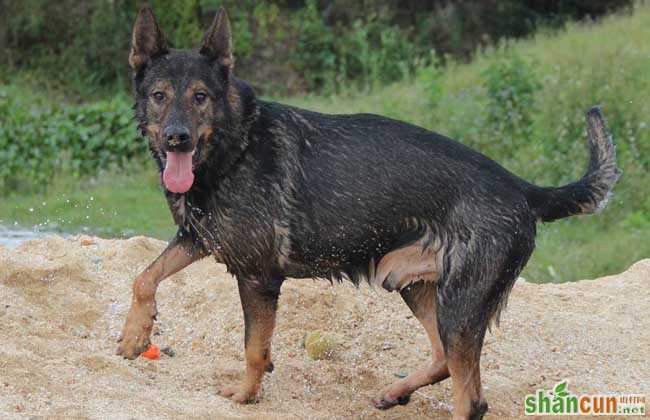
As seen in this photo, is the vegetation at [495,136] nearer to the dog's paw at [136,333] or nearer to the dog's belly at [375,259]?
the dog's belly at [375,259]

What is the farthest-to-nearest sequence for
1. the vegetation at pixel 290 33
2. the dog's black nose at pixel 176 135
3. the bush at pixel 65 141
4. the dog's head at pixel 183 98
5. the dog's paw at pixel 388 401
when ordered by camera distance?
the vegetation at pixel 290 33, the bush at pixel 65 141, the dog's paw at pixel 388 401, the dog's head at pixel 183 98, the dog's black nose at pixel 176 135

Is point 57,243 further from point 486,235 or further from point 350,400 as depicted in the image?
point 486,235

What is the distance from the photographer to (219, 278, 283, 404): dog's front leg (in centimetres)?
590

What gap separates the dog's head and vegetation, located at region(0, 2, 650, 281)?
524 cm

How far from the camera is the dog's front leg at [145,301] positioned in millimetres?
5836

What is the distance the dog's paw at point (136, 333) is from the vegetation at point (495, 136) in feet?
17.3

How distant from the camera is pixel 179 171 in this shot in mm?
5629

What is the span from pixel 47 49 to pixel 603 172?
16.3 metres

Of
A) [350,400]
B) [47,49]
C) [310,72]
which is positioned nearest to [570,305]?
[350,400]

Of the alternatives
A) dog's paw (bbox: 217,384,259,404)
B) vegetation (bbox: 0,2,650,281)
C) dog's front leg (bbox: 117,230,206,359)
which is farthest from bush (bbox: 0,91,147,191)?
dog's paw (bbox: 217,384,259,404)

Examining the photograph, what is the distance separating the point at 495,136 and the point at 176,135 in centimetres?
888

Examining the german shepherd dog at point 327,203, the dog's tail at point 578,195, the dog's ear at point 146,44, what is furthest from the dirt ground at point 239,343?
the dog's ear at point 146,44

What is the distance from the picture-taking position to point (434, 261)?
226 inches

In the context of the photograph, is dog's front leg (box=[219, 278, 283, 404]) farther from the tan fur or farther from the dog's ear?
the dog's ear
